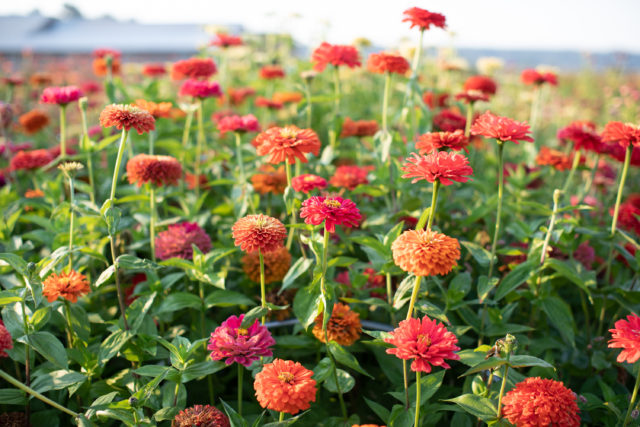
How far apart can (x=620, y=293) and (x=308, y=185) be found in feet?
3.68

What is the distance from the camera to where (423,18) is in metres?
1.73

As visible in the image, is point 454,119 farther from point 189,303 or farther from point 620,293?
point 189,303

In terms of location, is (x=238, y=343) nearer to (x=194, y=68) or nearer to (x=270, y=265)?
(x=270, y=265)

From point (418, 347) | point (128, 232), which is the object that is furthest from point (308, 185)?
point (128, 232)

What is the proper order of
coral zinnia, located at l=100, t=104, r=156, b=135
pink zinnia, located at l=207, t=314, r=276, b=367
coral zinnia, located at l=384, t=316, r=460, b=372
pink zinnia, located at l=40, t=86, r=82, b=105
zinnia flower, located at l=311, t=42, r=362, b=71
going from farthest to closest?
1. zinnia flower, located at l=311, t=42, r=362, b=71
2. pink zinnia, located at l=40, t=86, r=82, b=105
3. coral zinnia, located at l=100, t=104, r=156, b=135
4. pink zinnia, located at l=207, t=314, r=276, b=367
5. coral zinnia, located at l=384, t=316, r=460, b=372

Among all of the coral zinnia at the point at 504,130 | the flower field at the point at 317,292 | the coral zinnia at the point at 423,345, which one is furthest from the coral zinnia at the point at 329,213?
the coral zinnia at the point at 504,130

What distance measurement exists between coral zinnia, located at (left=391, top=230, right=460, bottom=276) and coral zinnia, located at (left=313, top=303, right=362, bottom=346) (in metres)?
0.42

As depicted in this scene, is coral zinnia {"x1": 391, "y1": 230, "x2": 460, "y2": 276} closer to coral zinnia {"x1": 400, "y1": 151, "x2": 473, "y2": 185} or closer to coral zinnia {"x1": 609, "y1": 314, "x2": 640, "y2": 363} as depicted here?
coral zinnia {"x1": 400, "y1": 151, "x2": 473, "y2": 185}

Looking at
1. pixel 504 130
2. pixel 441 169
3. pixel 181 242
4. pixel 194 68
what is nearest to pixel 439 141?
pixel 504 130

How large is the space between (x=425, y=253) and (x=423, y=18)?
1113mm

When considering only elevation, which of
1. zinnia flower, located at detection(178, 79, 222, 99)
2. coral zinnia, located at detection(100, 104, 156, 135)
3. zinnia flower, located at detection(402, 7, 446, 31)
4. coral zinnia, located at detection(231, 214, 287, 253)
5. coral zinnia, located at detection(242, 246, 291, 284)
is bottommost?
coral zinnia, located at detection(242, 246, 291, 284)

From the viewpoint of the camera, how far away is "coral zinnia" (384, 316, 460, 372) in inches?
37.3

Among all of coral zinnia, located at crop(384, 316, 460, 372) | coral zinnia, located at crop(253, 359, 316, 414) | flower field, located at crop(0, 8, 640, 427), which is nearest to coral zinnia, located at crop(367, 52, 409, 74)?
flower field, located at crop(0, 8, 640, 427)

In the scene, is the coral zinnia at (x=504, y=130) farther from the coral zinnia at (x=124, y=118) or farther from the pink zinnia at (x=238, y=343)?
the coral zinnia at (x=124, y=118)
